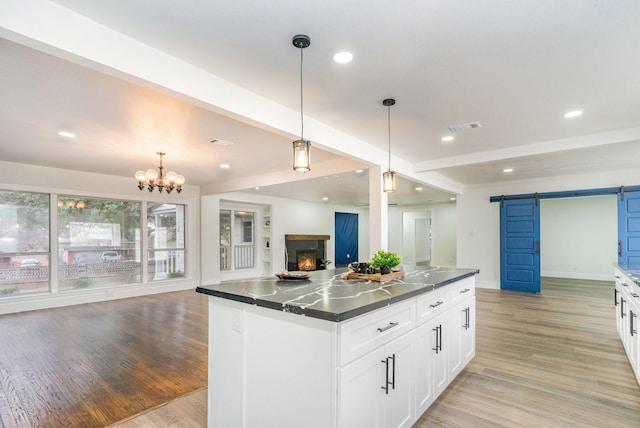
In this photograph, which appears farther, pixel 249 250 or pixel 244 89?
pixel 249 250

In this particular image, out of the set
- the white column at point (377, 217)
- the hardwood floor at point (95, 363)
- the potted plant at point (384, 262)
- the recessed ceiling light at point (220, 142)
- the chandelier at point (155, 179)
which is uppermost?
the recessed ceiling light at point (220, 142)

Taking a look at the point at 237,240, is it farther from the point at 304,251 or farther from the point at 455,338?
the point at 455,338

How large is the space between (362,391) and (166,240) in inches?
286

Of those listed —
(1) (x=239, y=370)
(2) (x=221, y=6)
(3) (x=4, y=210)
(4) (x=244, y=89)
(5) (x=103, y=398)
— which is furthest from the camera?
(3) (x=4, y=210)

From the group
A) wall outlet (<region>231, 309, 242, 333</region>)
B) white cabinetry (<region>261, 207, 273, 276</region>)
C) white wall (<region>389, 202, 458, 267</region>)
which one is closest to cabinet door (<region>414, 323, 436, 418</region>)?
wall outlet (<region>231, 309, 242, 333</region>)

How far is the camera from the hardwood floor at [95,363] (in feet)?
8.16

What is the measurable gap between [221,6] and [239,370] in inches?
82.5

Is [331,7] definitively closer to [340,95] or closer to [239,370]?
[340,95]

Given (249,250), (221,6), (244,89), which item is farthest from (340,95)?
(249,250)

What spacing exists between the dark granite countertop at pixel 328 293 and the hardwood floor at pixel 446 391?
3.09ft

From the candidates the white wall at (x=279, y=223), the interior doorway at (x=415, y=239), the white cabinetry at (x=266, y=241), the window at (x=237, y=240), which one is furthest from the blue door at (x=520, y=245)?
the window at (x=237, y=240)

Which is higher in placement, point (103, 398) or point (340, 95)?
point (340, 95)

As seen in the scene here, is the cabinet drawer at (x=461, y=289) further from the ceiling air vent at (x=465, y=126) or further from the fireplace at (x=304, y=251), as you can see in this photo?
the fireplace at (x=304, y=251)

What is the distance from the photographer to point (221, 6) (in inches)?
71.7
